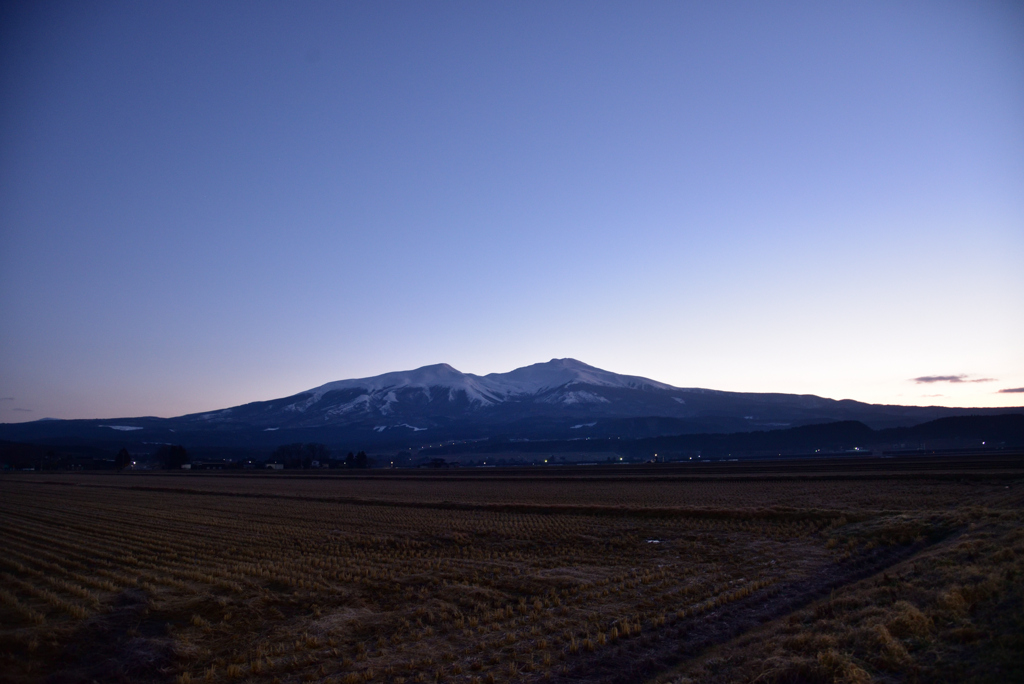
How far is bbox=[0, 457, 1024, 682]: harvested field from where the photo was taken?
30.9ft

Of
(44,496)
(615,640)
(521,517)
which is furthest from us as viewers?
(44,496)

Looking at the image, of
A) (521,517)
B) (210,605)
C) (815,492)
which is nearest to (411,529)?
(521,517)

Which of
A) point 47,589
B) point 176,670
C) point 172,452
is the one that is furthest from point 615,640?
point 172,452

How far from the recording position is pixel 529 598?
1455 centimetres

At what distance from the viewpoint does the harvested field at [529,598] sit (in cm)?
941

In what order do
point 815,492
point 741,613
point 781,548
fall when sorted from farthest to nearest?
1. point 815,492
2. point 781,548
3. point 741,613

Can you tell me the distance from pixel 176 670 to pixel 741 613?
11065 mm

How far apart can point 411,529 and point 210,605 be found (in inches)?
562

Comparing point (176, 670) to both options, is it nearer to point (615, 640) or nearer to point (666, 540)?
point (615, 640)

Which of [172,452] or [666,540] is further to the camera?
[172,452]

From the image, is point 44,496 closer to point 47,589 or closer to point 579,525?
point 47,589

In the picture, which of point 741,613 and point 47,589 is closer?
point 741,613

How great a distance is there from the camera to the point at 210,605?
13773mm

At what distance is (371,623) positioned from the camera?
1271 centimetres
